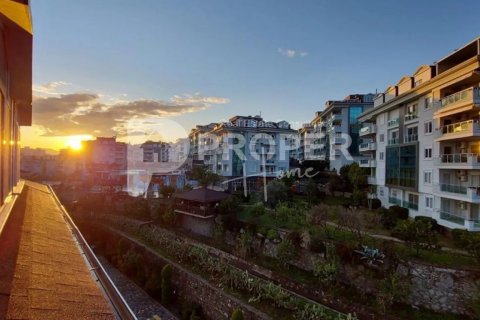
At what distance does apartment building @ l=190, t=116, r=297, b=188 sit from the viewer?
29.8 meters

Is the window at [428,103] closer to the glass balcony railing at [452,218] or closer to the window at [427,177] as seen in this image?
the window at [427,177]

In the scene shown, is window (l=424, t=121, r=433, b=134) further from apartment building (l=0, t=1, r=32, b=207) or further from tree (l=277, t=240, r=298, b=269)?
apartment building (l=0, t=1, r=32, b=207)

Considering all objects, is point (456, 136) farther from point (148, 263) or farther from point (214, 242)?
point (148, 263)

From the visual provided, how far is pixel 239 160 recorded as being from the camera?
98.0 ft

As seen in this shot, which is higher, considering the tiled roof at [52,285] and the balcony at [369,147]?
the balcony at [369,147]

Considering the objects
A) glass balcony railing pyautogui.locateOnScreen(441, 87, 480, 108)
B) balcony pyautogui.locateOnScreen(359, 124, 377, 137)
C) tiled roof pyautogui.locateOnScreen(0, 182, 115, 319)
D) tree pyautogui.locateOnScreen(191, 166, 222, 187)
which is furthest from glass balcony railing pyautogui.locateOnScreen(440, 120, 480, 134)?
tree pyautogui.locateOnScreen(191, 166, 222, 187)

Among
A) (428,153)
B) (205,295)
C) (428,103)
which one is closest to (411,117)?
(428,103)

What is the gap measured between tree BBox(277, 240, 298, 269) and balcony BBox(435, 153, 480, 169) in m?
8.38

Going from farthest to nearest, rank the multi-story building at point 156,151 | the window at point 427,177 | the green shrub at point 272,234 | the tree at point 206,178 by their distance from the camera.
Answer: the multi-story building at point 156,151 < the tree at point 206,178 < the window at point 427,177 < the green shrub at point 272,234

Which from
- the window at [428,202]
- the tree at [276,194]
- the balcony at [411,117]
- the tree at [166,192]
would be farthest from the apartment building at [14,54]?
the tree at [166,192]

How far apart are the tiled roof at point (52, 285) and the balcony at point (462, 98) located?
15006mm

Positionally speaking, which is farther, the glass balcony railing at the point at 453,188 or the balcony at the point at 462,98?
the glass balcony railing at the point at 453,188

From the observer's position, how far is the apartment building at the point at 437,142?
12.2 meters

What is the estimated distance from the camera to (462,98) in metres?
12.3
